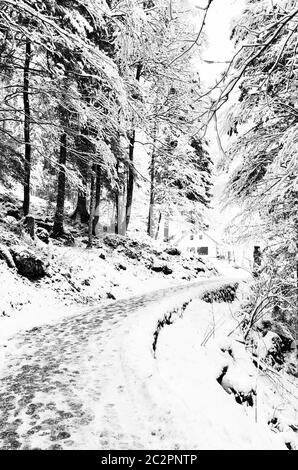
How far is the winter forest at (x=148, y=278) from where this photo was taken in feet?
9.62

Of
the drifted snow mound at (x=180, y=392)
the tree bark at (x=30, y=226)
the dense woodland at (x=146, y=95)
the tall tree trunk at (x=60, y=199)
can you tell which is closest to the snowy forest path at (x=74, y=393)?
the drifted snow mound at (x=180, y=392)

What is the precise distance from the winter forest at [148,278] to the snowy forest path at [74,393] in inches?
0.8

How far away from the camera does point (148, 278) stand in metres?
15.5

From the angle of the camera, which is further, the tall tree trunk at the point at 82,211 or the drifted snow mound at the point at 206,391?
the tall tree trunk at the point at 82,211

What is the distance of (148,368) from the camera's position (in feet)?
14.0

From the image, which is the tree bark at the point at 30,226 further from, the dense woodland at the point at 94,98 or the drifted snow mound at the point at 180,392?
the drifted snow mound at the point at 180,392

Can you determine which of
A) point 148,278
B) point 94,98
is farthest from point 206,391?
point 148,278

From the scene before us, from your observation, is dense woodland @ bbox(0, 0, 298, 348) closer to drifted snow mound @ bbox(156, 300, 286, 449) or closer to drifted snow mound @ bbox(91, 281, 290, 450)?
drifted snow mound @ bbox(156, 300, 286, 449)

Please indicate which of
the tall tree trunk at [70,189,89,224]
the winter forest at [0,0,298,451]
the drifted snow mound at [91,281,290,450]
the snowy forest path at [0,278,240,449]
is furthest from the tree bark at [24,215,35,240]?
the tall tree trunk at [70,189,89,224]

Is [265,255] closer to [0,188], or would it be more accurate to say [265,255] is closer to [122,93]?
[122,93]

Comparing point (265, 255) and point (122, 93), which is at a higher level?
point (122, 93)
